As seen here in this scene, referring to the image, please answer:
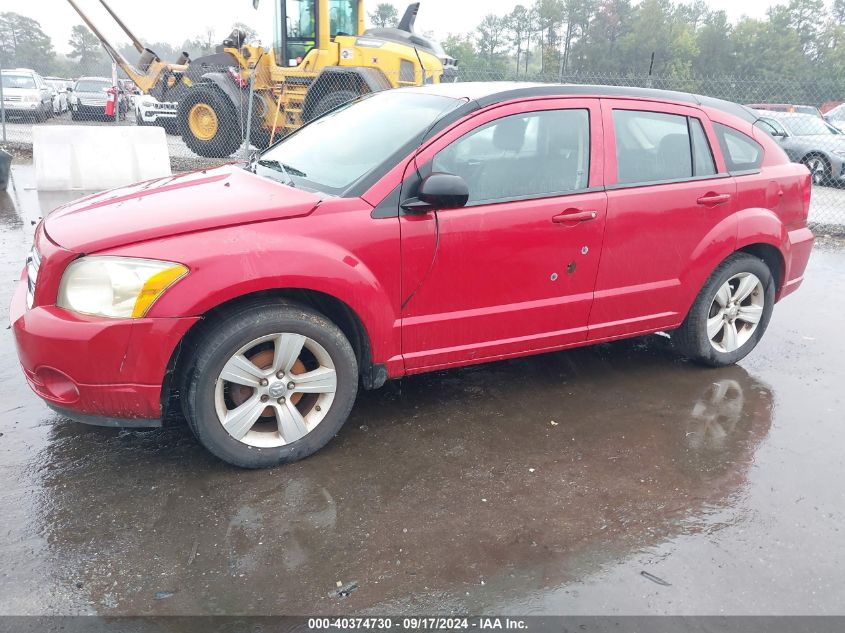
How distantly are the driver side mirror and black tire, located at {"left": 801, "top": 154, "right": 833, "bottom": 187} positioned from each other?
13.3 metres

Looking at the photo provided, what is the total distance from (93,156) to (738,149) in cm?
834

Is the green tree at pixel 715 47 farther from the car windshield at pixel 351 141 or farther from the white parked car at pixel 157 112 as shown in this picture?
the car windshield at pixel 351 141

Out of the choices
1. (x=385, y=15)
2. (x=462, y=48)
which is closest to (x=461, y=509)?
(x=385, y=15)

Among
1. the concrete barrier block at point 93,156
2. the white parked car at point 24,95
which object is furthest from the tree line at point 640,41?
the concrete barrier block at point 93,156

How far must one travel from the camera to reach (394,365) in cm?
347

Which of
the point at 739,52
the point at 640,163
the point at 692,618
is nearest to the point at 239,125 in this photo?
the point at 640,163

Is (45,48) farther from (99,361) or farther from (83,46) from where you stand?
(99,361)

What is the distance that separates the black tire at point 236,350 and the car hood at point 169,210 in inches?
16.6

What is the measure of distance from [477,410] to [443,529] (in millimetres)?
1137

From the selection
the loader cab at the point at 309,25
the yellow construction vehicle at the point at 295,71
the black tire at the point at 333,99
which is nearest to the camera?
the black tire at the point at 333,99

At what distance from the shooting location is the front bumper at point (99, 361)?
2.86 metres

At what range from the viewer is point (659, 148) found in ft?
13.4

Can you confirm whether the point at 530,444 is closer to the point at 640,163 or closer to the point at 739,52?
the point at 640,163

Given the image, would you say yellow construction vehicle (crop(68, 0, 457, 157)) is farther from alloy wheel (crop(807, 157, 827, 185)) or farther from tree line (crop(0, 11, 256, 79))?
tree line (crop(0, 11, 256, 79))
